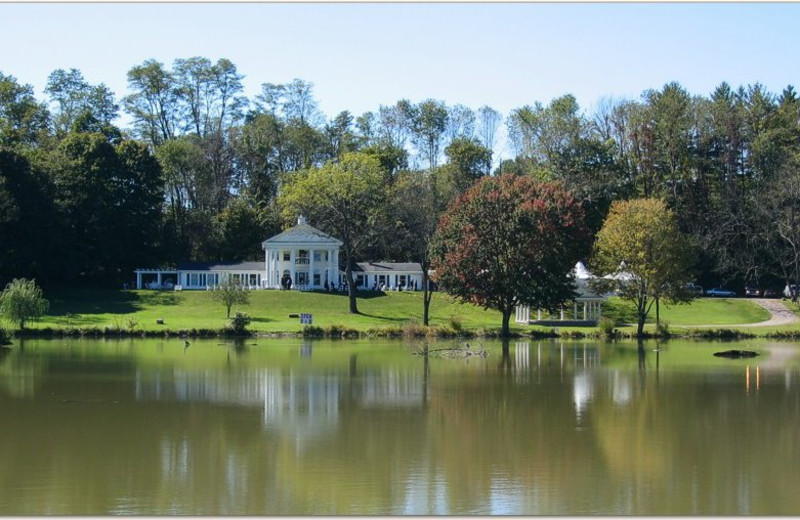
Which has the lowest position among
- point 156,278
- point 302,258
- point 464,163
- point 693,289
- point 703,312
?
point 703,312

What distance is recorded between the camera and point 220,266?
87.1 metres

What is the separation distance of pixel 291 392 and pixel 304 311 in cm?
4020

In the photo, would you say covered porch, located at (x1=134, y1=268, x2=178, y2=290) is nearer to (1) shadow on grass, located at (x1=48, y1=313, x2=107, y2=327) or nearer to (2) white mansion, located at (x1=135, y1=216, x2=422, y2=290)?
(2) white mansion, located at (x1=135, y1=216, x2=422, y2=290)

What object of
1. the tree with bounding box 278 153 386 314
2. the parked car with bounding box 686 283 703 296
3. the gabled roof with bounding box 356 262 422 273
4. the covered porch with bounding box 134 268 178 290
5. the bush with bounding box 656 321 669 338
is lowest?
the bush with bounding box 656 321 669 338

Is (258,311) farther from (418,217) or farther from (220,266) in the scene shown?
(220,266)

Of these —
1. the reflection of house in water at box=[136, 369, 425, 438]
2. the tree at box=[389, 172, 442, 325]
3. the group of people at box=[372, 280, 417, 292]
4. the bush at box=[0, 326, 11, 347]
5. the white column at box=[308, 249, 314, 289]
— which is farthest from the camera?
the white column at box=[308, 249, 314, 289]

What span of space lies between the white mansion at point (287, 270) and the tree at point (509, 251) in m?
24.8

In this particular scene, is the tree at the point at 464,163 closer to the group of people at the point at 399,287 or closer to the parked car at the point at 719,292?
the group of people at the point at 399,287

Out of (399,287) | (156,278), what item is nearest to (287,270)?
(399,287)

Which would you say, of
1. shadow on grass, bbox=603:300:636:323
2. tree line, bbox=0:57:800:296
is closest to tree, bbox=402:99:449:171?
tree line, bbox=0:57:800:296

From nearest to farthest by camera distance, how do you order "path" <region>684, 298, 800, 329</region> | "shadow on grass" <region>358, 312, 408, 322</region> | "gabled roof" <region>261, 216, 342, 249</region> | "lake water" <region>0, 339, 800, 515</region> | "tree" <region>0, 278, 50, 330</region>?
"lake water" <region>0, 339, 800, 515</region> < "tree" <region>0, 278, 50, 330</region> < "path" <region>684, 298, 800, 329</region> < "shadow on grass" <region>358, 312, 408, 322</region> < "gabled roof" <region>261, 216, 342, 249</region>

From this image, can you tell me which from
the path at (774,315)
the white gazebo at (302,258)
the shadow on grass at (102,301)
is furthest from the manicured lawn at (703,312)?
the shadow on grass at (102,301)

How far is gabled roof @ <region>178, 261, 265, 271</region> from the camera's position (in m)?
86.6

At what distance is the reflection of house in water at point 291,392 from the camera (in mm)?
27516
